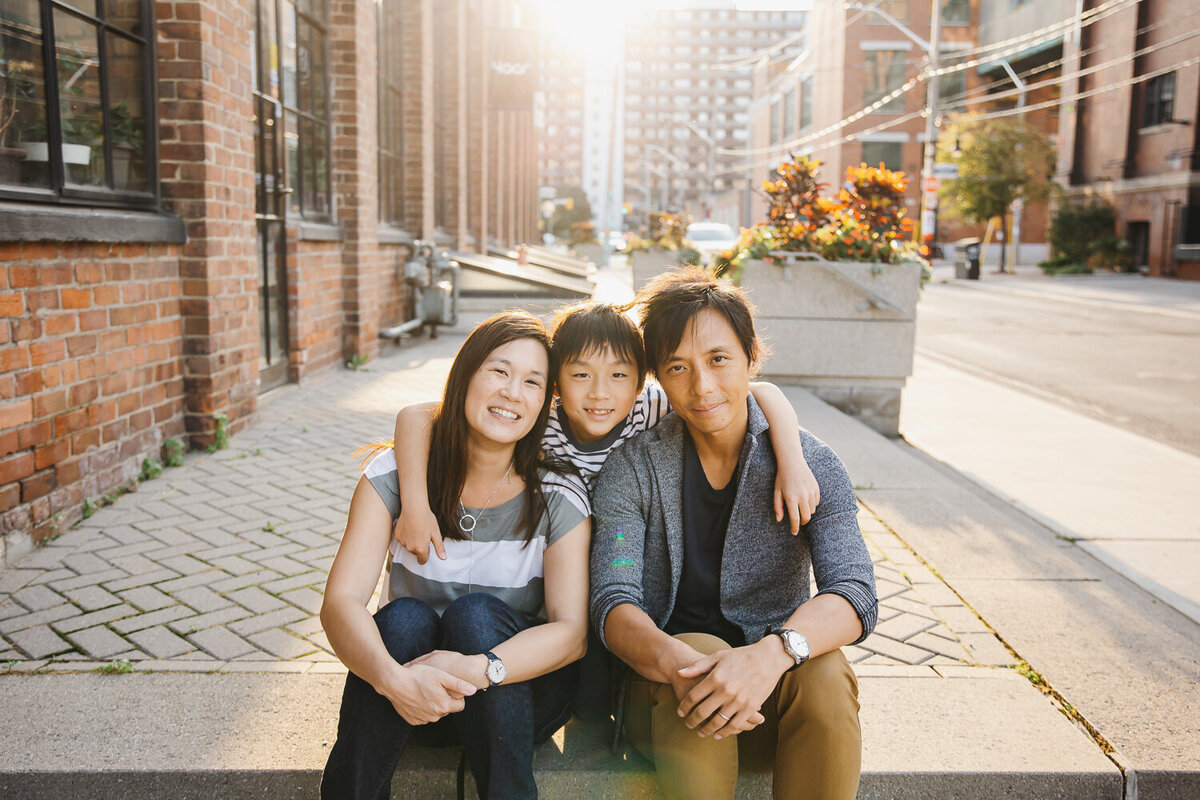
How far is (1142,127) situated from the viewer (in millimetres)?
34594

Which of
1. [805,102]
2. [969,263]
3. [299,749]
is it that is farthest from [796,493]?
[805,102]

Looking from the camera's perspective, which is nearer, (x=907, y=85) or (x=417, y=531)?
(x=417, y=531)

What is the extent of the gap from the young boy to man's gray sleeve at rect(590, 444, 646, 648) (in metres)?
0.11

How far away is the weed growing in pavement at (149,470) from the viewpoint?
5.08 metres

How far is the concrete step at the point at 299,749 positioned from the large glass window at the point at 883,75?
177 ft

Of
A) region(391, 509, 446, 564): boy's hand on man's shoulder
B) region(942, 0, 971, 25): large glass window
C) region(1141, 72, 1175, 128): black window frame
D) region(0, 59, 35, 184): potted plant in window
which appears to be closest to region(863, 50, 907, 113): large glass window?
→ region(942, 0, 971, 25): large glass window

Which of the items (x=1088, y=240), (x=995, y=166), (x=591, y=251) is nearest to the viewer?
(x=995, y=166)

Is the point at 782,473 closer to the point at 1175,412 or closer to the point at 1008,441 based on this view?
the point at 1008,441

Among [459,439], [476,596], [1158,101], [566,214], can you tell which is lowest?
[476,596]

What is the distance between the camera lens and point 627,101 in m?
164

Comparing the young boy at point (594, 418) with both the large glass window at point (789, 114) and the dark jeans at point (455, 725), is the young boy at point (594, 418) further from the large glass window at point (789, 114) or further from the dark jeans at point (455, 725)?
the large glass window at point (789, 114)

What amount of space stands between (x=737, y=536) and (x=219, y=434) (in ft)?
13.2

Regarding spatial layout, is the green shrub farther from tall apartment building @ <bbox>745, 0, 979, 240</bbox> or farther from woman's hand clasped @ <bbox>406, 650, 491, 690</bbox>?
woman's hand clasped @ <bbox>406, 650, 491, 690</bbox>

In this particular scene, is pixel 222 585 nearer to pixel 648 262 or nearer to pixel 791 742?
pixel 791 742
